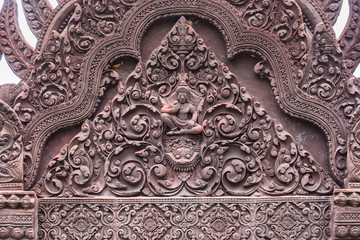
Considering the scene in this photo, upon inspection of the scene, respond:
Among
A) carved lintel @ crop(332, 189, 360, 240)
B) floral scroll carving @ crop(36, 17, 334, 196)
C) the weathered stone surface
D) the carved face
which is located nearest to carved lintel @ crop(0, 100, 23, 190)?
the weathered stone surface

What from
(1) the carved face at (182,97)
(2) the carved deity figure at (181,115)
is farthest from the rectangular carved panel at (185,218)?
(1) the carved face at (182,97)

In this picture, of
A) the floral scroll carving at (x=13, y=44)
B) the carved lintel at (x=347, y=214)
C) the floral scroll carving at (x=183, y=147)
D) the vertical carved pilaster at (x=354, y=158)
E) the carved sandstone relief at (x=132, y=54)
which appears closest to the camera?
the carved lintel at (x=347, y=214)

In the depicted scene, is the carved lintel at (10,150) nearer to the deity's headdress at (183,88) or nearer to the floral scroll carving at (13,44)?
the floral scroll carving at (13,44)

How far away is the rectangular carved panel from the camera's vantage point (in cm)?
1019

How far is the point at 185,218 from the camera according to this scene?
33.7 ft

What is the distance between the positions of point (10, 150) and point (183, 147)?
5.98 feet

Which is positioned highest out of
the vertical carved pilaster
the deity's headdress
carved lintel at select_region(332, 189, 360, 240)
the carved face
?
the deity's headdress

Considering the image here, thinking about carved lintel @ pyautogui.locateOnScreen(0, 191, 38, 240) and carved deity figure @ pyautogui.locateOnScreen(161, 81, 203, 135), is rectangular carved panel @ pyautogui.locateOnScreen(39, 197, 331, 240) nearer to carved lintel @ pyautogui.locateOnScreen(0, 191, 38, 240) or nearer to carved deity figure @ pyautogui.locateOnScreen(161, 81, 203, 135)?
carved lintel @ pyautogui.locateOnScreen(0, 191, 38, 240)

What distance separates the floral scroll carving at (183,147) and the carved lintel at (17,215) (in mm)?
338

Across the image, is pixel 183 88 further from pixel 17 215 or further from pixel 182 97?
pixel 17 215

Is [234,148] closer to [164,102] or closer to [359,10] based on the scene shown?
[164,102]

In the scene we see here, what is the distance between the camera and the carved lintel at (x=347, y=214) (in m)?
9.91

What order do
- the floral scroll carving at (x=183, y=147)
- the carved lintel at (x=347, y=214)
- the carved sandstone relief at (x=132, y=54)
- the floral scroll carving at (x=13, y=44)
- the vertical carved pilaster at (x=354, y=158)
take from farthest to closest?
the floral scroll carving at (x=13, y=44)
the carved sandstone relief at (x=132, y=54)
the floral scroll carving at (x=183, y=147)
the vertical carved pilaster at (x=354, y=158)
the carved lintel at (x=347, y=214)

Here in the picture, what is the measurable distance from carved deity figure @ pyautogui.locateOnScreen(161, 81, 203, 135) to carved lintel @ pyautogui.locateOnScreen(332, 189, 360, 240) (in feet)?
5.38
